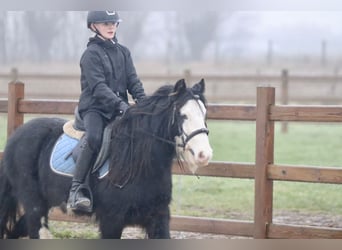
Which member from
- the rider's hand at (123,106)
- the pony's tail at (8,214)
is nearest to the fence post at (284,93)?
the pony's tail at (8,214)

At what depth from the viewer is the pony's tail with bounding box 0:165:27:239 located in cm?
574

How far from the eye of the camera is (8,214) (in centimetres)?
582

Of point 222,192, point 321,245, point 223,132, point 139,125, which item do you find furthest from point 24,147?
point 223,132

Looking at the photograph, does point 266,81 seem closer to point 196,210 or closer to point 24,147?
point 196,210

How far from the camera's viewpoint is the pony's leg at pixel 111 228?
5.02 metres

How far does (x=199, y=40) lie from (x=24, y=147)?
847 cm

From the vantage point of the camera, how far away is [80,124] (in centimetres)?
526

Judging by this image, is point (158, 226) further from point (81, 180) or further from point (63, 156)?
point (63, 156)

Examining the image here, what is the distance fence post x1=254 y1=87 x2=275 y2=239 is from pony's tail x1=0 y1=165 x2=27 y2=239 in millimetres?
1850

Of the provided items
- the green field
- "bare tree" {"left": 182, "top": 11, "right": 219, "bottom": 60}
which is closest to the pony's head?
the green field

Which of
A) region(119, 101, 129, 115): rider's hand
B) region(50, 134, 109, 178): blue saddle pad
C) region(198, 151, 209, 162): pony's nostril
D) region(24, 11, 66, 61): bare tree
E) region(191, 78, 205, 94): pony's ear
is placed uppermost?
region(24, 11, 66, 61): bare tree

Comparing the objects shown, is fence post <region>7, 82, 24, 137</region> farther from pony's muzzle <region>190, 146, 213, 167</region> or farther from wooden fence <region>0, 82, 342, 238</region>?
pony's muzzle <region>190, 146, 213, 167</region>

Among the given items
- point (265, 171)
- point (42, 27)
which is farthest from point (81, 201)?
point (42, 27)

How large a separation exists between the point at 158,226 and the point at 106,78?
41.6 inches
